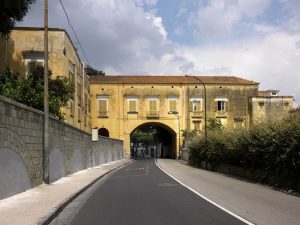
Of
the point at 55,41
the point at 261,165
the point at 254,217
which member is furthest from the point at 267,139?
the point at 55,41

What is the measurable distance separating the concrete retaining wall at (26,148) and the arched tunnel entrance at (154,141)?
186ft

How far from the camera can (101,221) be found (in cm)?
1160

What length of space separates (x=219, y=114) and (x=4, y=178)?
235ft

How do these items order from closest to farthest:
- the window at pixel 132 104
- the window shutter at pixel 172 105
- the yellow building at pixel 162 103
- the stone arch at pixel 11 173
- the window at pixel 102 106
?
the stone arch at pixel 11 173 → the window at pixel 102 106 → the yellow building at pixel 162 103 → the window at pixel 132 104 → the window shutter at pixel 172 105

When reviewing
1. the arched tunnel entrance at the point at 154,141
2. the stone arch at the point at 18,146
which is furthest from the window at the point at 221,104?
the stone arch at the point at 18,146

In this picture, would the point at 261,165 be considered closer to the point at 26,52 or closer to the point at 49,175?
the point at 49,175

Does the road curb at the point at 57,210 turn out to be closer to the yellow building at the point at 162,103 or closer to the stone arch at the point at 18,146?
the stone arch at the point at 18,146

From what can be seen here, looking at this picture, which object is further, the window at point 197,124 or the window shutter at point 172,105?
the window at point 197,124

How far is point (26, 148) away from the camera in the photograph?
60.4ft

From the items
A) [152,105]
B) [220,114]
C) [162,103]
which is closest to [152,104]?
[152,105]

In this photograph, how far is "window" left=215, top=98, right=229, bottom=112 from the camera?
278 ft

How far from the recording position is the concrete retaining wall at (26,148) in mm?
15414

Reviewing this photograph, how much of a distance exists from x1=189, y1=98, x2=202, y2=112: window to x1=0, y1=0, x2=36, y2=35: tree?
56.7m

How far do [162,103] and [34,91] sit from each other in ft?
168
